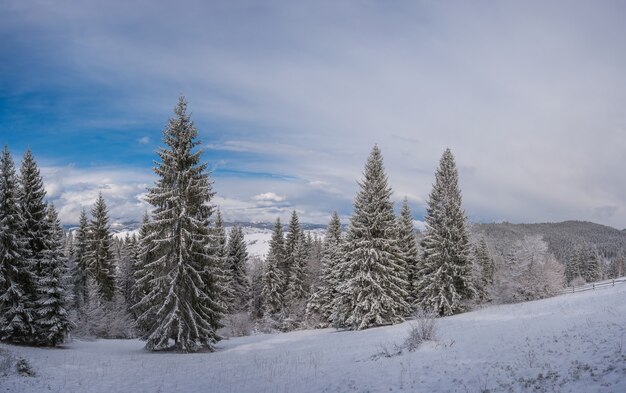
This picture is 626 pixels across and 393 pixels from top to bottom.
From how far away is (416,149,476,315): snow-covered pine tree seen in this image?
121 feet

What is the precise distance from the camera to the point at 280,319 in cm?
5444

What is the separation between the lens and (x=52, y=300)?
84.7 ft

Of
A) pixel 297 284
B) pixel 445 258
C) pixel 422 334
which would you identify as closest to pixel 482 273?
pixel 445 258

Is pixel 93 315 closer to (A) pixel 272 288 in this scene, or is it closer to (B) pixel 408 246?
(A) pixel 272 288

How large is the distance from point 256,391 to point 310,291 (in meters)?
44.4

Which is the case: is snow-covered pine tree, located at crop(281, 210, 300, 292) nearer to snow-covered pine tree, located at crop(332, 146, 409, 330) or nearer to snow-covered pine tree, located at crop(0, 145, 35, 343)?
snow-covered pine tree, located at crop(332, 146, 409, 330)

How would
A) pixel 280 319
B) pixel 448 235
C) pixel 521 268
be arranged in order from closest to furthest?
pixel 448 235, pixel 521 268, pixel 280 319

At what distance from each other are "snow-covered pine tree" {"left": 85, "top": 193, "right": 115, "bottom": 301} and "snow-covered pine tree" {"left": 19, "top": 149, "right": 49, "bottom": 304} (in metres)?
17.7

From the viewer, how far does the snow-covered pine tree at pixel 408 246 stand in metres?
41.8

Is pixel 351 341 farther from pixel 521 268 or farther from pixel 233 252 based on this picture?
pixel 233 252

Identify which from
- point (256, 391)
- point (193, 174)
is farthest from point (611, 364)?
point (193, 174)

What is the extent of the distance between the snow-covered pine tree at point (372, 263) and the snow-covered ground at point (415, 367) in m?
12.2

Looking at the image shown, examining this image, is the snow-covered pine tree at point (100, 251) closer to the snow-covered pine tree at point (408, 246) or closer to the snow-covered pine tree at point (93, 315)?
the snow-covered pine tree at point (93, 315)

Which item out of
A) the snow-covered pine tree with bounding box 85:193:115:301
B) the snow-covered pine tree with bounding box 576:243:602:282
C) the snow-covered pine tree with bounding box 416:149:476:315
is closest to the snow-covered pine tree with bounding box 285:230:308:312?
the snow-covered pine tree with bounding box 416:149:476:315
